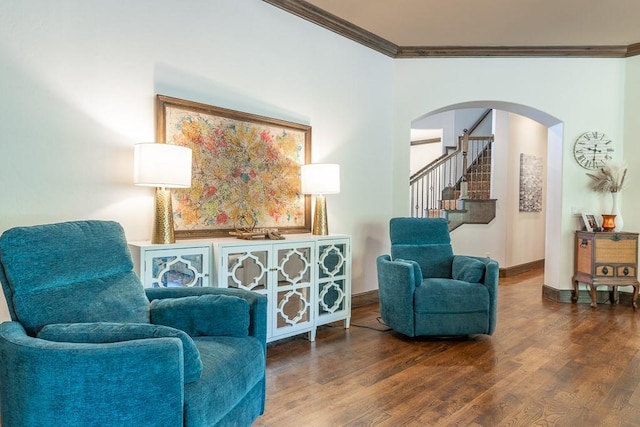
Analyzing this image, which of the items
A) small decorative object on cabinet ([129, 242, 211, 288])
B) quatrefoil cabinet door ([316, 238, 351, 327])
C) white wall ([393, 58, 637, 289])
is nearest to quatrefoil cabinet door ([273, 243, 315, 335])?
quatrefoil cabinet door ([316, 238, 351, 327])

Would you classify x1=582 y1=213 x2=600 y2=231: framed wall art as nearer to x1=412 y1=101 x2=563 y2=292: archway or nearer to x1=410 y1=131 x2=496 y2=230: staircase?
x1=412 y1=101 x2=563 y2=292: archway

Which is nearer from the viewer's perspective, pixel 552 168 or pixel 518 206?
pixel 552 168

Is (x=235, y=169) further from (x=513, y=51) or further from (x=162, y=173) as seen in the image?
(x=513, y=51)

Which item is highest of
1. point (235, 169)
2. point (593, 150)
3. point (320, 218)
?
point (593, 150)

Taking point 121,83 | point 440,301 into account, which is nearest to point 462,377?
point 440,301

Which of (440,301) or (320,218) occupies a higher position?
(320,218)

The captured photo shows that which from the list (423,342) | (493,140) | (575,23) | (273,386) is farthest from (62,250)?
(493,140)

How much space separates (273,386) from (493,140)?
18.6ft

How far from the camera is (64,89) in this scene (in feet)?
7.94

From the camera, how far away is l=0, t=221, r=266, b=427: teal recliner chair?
1.33 metres

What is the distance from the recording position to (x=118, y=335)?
56.7 inches

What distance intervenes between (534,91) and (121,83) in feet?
14.5

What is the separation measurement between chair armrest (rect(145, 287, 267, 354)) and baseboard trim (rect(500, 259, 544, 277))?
17.7 ft

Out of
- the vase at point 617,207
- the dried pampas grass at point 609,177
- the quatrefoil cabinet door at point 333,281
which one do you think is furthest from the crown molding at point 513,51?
the quatrefoil cabinet door at point 333,281
